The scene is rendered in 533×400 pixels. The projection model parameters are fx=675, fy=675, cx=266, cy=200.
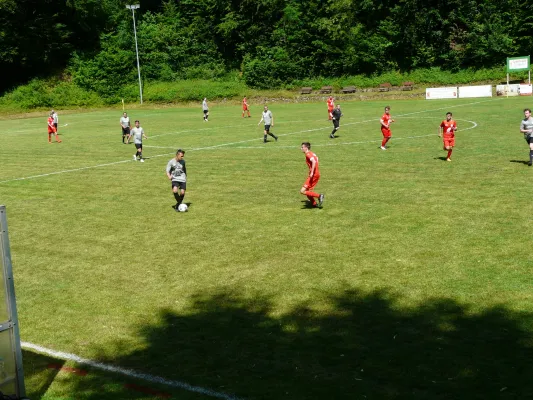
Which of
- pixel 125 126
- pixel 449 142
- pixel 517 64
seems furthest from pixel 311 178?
pixel 517 64

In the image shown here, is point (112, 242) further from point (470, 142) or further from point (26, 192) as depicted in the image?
point (470, 142)

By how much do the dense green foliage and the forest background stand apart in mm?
138

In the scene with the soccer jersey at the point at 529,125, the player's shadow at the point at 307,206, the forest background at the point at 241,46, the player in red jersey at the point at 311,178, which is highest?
the forest background at the point at 241,46

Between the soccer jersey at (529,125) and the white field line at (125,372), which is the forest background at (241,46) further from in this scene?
the white field line at (125,372)

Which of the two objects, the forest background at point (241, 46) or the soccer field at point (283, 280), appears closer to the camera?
the soccer field at point (283, 280)

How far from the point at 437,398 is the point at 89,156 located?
27.7 meters

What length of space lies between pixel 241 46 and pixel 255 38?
2.26m

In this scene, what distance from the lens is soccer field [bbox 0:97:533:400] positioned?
8.73 m

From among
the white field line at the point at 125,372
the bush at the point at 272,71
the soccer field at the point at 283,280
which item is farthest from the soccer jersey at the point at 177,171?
the bush at the point at 272,71

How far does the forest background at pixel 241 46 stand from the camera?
76.9 meters

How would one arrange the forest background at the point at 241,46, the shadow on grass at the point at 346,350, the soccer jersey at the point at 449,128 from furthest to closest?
1. the forest background at the point at 241,46
2. the soccer jersey at the point at 449,128
3. the shadow on grass at the point at 346,350

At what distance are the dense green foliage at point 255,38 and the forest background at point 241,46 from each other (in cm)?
14

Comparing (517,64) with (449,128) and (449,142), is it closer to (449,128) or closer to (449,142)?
(449,128)

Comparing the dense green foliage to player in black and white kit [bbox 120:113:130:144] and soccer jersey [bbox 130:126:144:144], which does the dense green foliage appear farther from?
soccer jersey [bbox 130:126:144:144]
